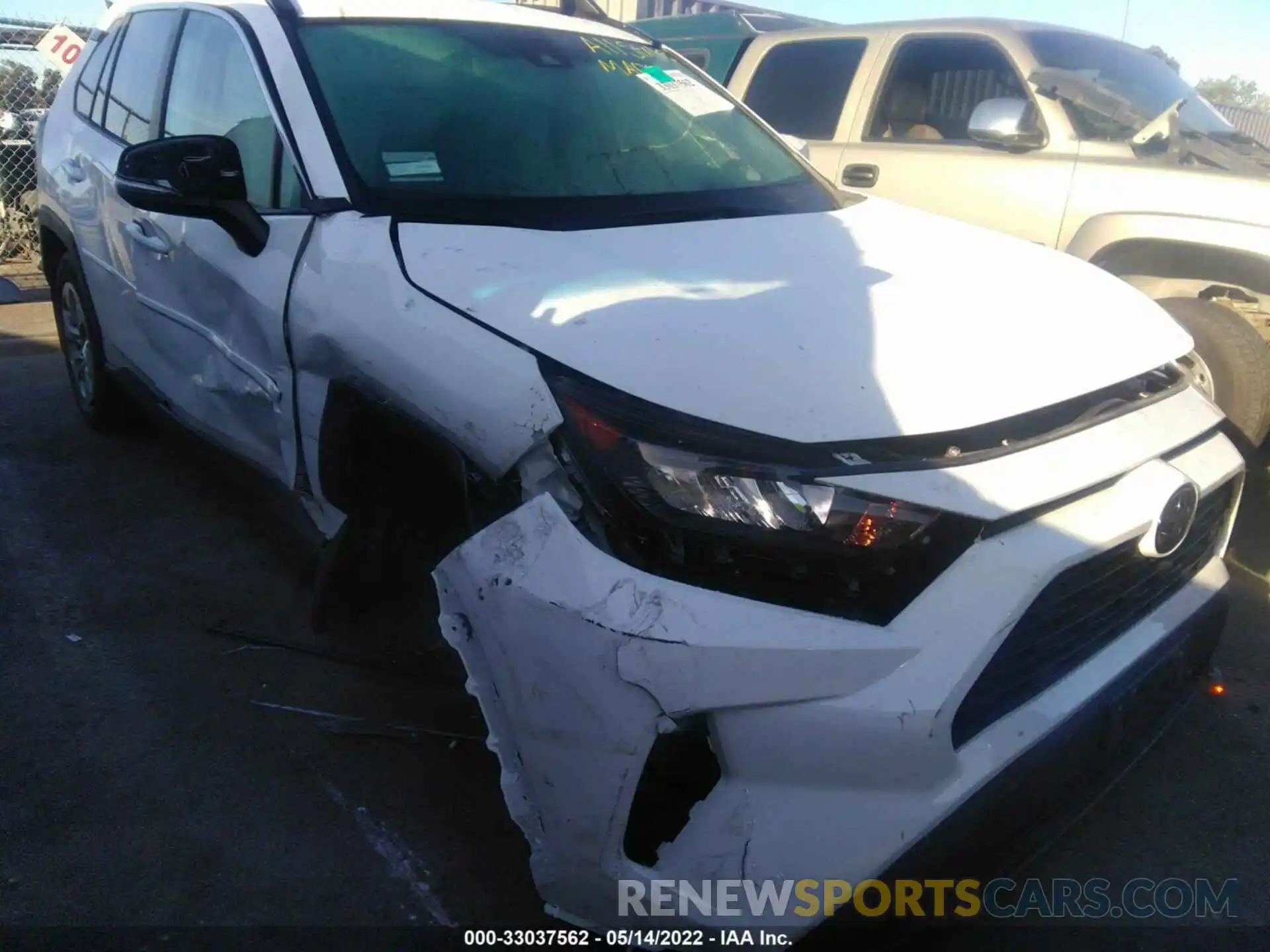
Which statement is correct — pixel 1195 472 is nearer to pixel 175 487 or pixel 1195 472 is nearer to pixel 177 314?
pixel 177 314

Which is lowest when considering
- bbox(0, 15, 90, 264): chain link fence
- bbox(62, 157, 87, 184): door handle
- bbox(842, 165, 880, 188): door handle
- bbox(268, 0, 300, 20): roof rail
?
bbox(0, 15, 90, 264): chain link fence

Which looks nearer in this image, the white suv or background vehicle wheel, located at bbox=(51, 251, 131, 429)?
the white suv

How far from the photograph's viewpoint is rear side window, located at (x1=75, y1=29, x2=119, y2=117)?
14.1 feet

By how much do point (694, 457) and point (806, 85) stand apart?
4287 millimetres

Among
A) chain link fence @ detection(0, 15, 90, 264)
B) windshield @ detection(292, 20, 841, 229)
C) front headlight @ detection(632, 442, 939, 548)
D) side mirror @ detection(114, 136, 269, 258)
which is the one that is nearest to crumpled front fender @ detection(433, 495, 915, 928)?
front headlight @ detection(632, 442, 939, 548)

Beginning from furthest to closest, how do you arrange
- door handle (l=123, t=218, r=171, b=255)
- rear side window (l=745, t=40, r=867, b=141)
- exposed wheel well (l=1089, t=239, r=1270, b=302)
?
rear side window (l=745, t=40, r=867, b=141) → exposed wheel well (l=1089, t=239, r=1270, b=302) → door handle (l=123, t=218, r=171, b=255)

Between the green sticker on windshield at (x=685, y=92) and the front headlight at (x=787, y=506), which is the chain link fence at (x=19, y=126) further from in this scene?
the front headlight at (x=787, y=506)

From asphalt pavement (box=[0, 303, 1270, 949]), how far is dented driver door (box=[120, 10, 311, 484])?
0.28 m

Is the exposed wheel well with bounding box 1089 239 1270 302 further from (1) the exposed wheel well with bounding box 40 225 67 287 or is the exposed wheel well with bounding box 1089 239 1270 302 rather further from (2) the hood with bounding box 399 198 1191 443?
(1) the exposed wheel well with bounding box 40 225 67 287

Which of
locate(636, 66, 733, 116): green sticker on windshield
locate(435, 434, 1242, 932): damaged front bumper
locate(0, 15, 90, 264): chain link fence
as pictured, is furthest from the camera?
locate(0, 15, 90, 264): chain link fence

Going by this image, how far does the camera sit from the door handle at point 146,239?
3.21 metres

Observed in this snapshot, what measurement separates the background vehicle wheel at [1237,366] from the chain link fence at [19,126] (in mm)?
8579

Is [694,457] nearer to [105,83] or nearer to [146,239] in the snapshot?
[146,239]

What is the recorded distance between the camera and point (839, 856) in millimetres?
1655
